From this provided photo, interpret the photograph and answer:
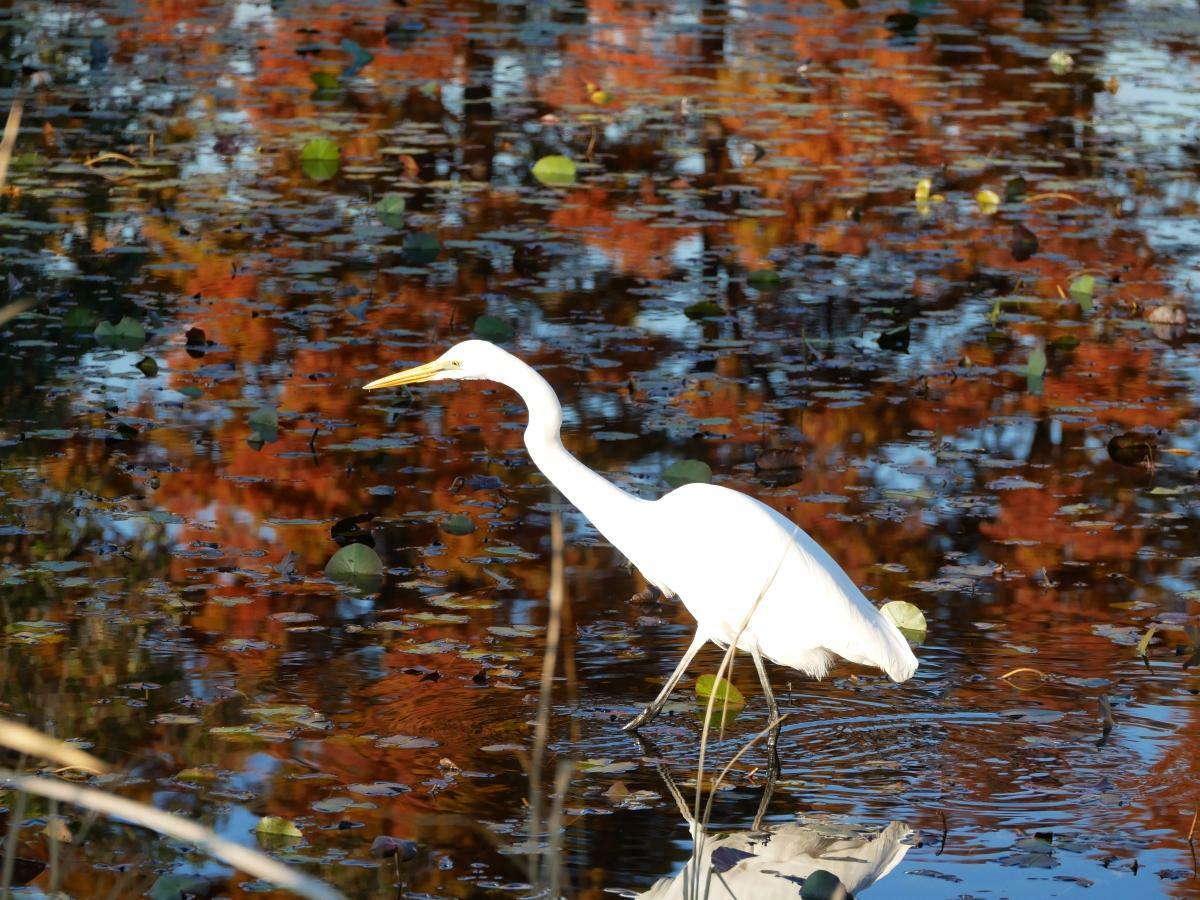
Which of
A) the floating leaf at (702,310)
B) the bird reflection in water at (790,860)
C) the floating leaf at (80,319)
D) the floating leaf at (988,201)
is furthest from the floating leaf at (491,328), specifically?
the floating leaf at (988,201)

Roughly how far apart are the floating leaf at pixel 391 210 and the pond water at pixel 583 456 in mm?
67

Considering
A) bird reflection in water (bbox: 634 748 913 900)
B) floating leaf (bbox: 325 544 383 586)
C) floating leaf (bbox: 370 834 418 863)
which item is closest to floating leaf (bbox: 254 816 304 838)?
floating leaf (bbox: 370 834 418 863)

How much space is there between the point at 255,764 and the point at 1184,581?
10.9 feet

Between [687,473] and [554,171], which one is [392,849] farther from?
[554,171]

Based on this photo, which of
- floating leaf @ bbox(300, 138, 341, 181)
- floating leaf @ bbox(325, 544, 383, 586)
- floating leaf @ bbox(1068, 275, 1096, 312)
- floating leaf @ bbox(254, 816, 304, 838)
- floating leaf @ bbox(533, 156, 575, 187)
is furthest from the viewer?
floating leaf @ bbox(300, 138, 341, 181)

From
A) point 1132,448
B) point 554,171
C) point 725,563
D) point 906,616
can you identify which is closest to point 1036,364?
point 1132,448

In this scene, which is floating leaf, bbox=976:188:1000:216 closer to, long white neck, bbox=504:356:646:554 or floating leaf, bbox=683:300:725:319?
floating leaf, bbox=683:300:725:319

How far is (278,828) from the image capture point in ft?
14.0

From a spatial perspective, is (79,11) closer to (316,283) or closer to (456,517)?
(316,283)

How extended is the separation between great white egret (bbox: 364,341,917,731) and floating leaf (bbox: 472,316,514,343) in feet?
11.3

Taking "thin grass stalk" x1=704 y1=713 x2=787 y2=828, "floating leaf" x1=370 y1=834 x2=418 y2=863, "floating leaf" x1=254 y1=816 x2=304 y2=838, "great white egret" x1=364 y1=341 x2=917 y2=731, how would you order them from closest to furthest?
"thin grass stalk" x1=704 y1=713 x2=787 y2=828, "floating leaf" x1=370 y1=834 x2=418 y2=863, "floating leaf" x1=254 y1=816 x2=304 y2=838, "great white egret" x1=364 y1=341 x2=917 y2=731

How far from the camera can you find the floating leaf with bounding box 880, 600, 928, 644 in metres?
5.57

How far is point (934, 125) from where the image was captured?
15383 mm

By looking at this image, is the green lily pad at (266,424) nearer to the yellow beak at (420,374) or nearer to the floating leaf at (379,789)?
the yellow beak at (420,374)
